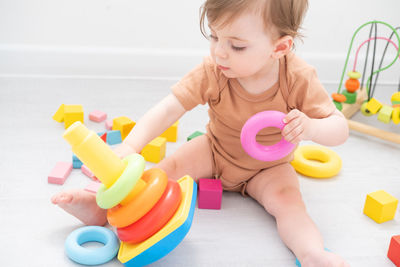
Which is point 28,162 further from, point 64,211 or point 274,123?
point 274,123

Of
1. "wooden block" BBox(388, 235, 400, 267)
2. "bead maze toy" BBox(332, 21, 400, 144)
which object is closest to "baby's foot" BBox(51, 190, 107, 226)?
"wooden block" BBox(388, 235, 400, 267)

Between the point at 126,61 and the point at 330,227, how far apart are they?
1078mm

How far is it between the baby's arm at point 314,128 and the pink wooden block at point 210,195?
0.20m

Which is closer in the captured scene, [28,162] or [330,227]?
[330,227]

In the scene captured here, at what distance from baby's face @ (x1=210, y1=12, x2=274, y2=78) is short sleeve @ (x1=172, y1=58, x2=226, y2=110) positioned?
0.08 metres

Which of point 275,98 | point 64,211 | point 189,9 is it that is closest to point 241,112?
point 275,98

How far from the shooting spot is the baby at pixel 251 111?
836 mm

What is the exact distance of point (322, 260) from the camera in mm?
808

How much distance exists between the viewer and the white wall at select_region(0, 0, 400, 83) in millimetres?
1683

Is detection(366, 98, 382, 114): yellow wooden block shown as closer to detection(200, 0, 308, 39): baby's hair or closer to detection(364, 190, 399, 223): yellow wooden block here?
detection(364, 190, 399, 223): yellow wooden block

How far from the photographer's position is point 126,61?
1.77 m

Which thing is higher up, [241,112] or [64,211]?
[241,112]

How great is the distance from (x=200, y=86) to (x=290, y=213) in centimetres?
33

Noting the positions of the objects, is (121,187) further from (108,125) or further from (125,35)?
(125,35)
